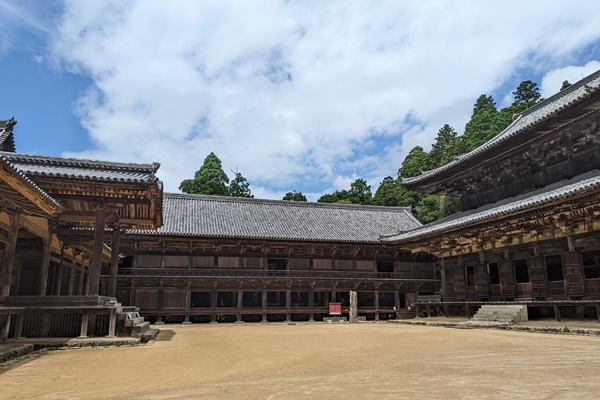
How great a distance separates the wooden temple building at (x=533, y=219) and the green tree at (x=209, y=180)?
3576cm

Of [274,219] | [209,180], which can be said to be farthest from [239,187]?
[274,219]

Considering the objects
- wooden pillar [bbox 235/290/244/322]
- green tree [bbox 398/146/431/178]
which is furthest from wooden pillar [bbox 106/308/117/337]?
green tree [bbox 398/146/431/178]

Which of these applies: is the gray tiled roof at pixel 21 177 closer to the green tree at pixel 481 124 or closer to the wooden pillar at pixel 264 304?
the wooden pillar at pixel 264 304

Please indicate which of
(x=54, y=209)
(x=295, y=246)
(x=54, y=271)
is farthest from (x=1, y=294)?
(x=295, y=246)

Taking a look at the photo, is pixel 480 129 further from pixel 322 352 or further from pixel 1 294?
pixel 1 294

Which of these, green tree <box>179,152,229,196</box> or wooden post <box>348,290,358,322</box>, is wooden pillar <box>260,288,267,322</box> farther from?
green tree <box>179,152,229,196</box>

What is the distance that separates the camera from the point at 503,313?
19.0 m

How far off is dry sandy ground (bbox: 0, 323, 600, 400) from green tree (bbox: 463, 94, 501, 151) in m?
46.4

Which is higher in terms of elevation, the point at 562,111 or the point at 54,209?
the point at 562,111

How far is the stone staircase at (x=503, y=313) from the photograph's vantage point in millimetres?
18391

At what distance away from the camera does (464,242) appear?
78.0 ft

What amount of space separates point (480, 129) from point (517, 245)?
40.6 meters

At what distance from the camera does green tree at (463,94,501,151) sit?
53.5 m

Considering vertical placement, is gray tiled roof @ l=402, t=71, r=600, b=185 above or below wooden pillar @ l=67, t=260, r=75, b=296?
above
